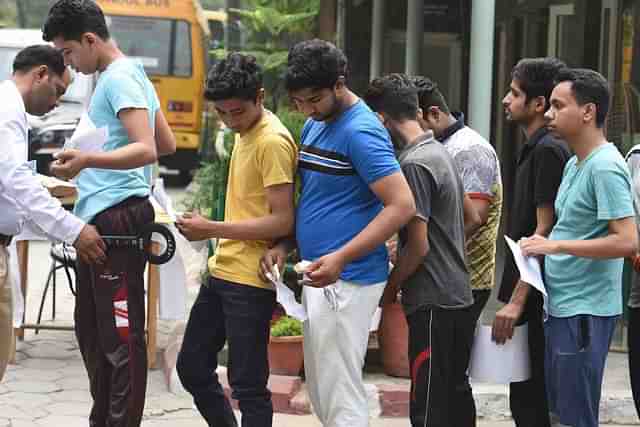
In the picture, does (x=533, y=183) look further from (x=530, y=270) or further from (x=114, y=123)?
(x=114, y=123)

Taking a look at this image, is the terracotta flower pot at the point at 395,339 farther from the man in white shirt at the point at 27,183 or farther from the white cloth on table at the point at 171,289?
the man in white shirt at the point at 27,183

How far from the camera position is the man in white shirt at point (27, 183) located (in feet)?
13.4

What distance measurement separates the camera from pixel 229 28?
1841 cm

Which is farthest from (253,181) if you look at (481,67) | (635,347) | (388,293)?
(481,67)

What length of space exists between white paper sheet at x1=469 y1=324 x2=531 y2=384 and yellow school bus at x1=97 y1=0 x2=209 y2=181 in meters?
15.4

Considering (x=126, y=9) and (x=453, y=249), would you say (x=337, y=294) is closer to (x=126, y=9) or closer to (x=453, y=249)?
(x=453, y=249)

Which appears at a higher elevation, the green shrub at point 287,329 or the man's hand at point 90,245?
the man's hand at point 90,245

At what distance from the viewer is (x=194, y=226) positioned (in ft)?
12.8

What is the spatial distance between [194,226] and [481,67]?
87.3 inches

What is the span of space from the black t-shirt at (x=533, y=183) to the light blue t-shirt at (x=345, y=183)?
722 millimetres

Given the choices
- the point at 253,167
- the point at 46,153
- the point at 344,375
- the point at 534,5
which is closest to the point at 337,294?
the point at 344,375

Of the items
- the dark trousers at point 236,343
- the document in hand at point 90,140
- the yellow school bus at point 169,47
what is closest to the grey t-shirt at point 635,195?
the dark trousers at point 236,343

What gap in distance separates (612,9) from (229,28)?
37.1 feet

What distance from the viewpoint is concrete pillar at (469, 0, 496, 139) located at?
555cm
